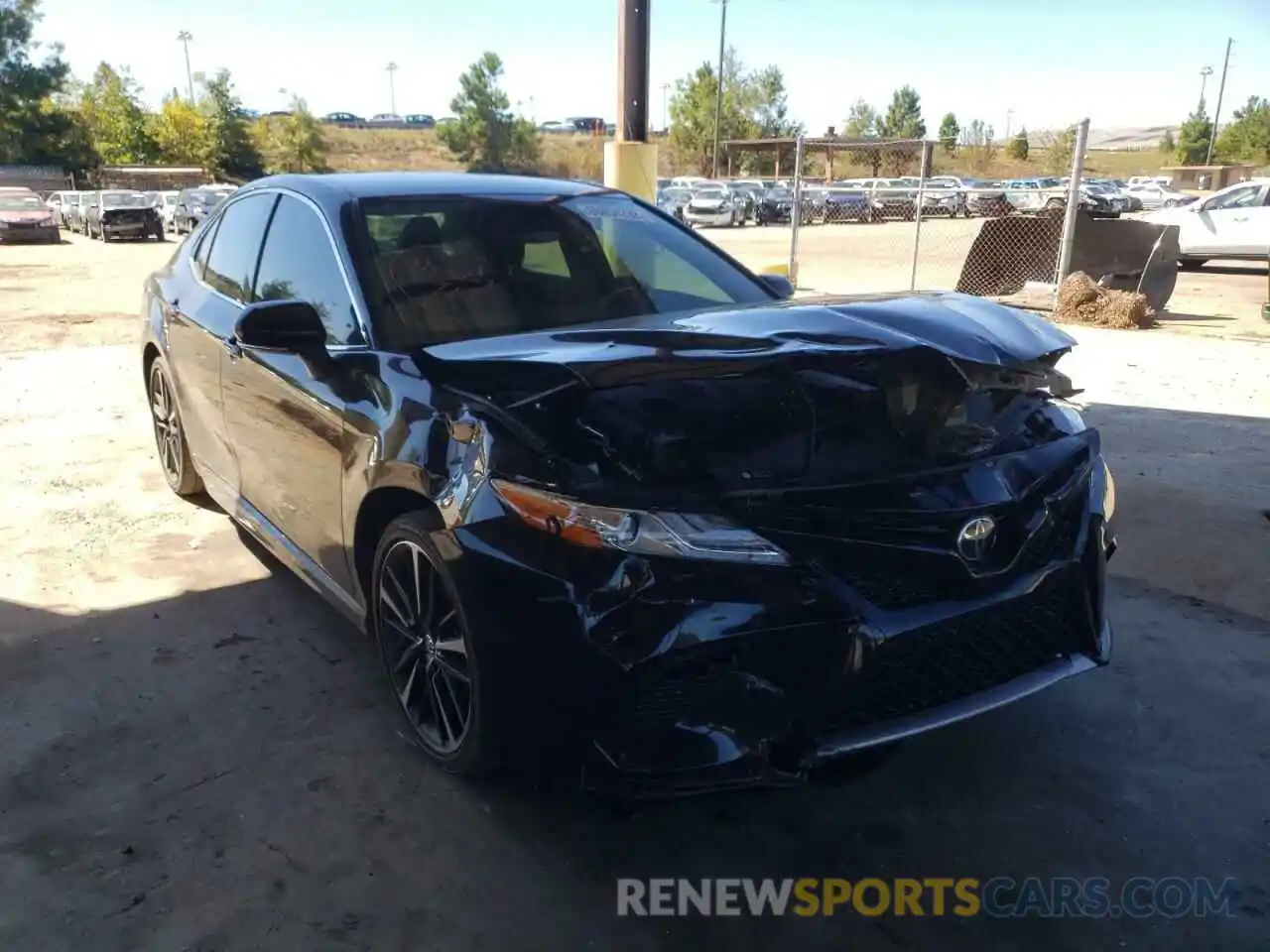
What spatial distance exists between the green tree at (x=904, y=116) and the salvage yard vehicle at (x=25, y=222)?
7195cm

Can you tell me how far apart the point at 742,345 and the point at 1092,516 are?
1129 millimetres

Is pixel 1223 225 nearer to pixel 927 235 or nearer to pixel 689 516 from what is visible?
pixel 927 235

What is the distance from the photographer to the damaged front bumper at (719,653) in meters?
2.19

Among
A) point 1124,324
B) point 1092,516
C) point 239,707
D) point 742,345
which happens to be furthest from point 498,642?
point 1124,324

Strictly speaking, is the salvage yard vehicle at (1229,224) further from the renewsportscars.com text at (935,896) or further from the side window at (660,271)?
the renewsportscars.com text at (935,896)

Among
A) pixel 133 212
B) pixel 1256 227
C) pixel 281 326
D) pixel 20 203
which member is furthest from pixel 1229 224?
pixel 20 203

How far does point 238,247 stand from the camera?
4.31m

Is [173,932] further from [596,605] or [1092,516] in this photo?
[1092,516]

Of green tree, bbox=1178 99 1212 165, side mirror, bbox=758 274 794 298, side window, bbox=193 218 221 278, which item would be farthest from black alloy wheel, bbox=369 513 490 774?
green tree, bbox=1178 99 1212 165

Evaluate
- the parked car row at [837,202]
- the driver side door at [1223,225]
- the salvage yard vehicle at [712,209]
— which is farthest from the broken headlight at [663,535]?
the salvage yard vehicle at [712,209]

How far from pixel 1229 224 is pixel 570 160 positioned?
5297 cm

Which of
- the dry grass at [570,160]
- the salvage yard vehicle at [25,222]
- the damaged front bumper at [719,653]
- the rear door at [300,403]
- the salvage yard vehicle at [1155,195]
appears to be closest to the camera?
the damaged front bumper at [719,653]

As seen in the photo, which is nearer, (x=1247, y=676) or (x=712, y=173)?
(x=1247, y=676)

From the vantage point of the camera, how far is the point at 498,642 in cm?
241
